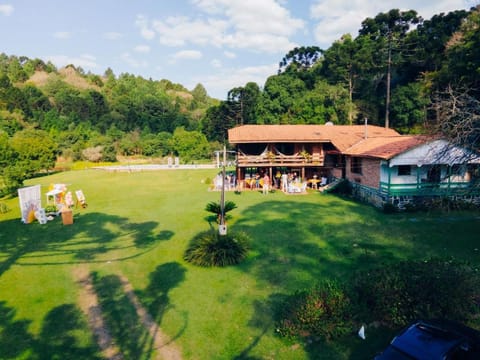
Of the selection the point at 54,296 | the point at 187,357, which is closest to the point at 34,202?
the point at 54,296

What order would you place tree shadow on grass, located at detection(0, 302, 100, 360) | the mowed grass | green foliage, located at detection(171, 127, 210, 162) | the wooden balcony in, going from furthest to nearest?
green foliage, located at detection(171, 127, 210, 162), the wooden balcony, the mowed grass, tree shadow on grass, located at detection(0, 302, 100, 360)

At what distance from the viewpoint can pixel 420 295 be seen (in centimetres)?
703

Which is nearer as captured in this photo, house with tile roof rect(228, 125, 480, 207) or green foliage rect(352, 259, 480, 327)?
green foliage rect(352, 259, 480, 327)

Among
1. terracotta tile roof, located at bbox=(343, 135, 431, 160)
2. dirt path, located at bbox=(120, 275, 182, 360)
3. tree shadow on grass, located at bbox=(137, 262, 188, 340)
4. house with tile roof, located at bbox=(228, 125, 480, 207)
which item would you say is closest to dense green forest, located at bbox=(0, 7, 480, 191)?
terracotta tile roof, located at bbox=(343, 135, 431, 160)

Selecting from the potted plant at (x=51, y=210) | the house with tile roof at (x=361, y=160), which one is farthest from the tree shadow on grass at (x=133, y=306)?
the house with tile roof at (x=361, y=160)

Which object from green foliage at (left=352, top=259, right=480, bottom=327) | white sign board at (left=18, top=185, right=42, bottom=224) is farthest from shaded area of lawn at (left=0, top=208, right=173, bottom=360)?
green foliage at (left=352, top=259, right=480, bottom=327)

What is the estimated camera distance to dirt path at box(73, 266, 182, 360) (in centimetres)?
651

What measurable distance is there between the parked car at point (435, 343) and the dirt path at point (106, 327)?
414 centimetres

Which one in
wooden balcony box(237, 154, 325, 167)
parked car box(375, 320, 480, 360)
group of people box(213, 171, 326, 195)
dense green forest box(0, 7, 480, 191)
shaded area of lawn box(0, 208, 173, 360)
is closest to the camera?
parked car box(375, 320, 480, 360)

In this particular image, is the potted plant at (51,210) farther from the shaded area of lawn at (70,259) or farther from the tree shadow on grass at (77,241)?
the shaded area of lawn at (70,259)

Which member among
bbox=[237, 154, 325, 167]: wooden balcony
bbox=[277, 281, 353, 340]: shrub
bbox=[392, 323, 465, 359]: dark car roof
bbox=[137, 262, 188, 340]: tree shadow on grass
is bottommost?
bbox=[137, 262, 188, 340]: tree shadow on grass

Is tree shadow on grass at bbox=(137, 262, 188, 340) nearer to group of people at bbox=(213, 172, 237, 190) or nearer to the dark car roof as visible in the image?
the dark car roof

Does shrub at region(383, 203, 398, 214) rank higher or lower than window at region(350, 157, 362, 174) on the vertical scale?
lower

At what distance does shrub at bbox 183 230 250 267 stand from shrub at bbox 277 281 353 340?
382 cm
